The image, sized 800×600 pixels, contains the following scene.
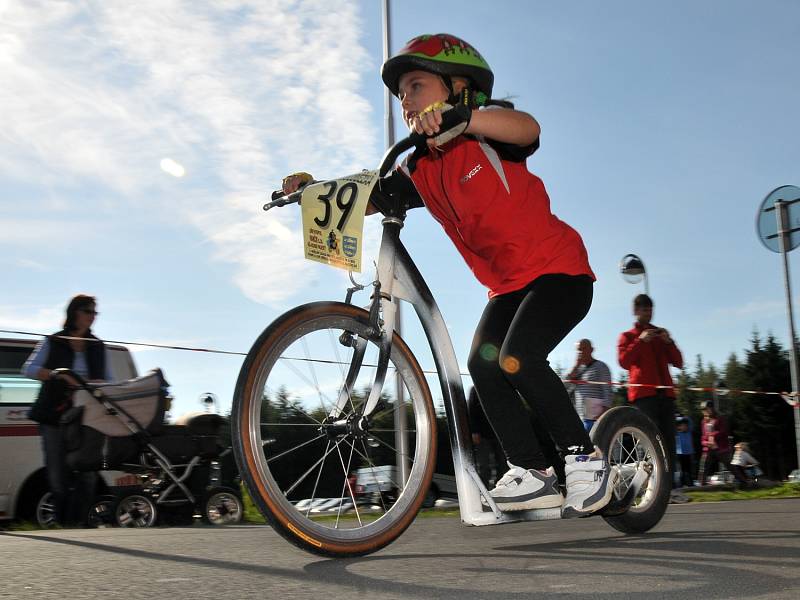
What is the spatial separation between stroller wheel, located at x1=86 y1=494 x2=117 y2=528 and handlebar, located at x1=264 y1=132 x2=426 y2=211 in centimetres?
512

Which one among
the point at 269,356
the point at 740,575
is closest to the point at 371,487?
the point at 269,356

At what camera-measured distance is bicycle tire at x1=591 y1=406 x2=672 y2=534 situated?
12.3 feet

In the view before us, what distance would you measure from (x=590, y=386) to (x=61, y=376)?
15.3 ft

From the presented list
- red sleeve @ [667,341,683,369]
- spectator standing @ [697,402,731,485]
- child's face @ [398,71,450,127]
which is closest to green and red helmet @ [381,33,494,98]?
child's face @ [398,71,450,127]

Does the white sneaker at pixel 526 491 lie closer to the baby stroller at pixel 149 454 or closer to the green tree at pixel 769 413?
the baby stroller at pixel 149 454

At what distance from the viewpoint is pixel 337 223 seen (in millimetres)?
3037

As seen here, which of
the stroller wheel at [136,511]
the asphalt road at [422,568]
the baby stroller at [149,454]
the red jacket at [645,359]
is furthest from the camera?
the red jacket at [645,359]

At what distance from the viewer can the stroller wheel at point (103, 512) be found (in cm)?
754

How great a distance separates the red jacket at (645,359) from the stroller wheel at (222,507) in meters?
3.88

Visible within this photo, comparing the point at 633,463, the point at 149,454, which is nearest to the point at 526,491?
the point at 633,463

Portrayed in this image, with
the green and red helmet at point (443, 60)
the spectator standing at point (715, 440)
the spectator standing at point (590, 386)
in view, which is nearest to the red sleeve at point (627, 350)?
the spectator standing at point (590, 386)

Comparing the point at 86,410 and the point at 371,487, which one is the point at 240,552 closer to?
the point at 371,487

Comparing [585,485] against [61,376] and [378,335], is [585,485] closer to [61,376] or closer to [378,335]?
[378,335]

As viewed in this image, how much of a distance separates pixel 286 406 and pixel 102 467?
16.6 ft
